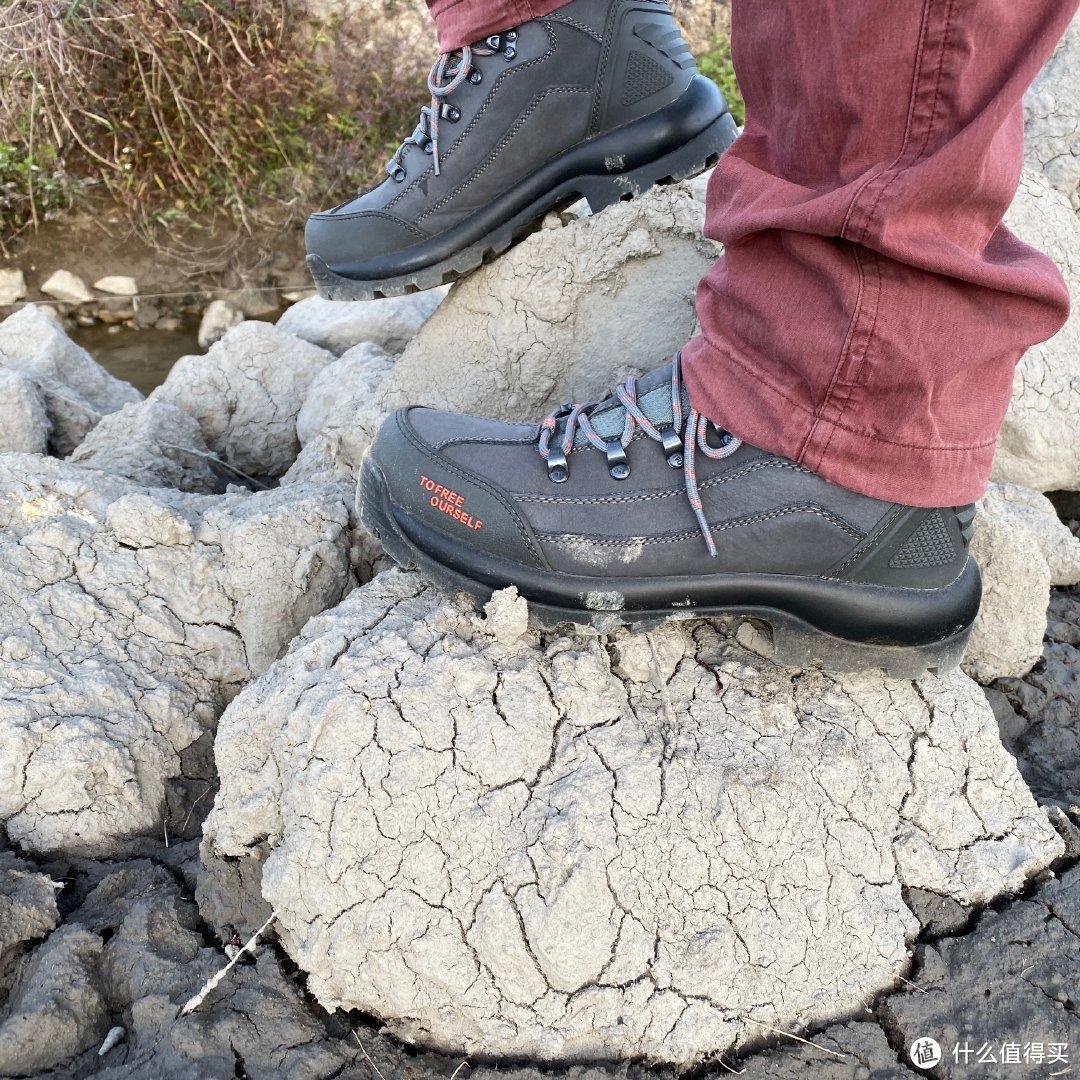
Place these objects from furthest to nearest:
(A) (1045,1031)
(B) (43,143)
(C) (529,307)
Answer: (B) (43,143)
(C) (529,307)
(A) (1045,1031)

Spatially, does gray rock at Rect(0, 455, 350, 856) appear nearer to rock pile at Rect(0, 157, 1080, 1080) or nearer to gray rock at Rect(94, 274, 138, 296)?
rock pile at Rect(0, 157, 1080, 1080)

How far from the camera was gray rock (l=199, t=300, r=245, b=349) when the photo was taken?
4652 mm

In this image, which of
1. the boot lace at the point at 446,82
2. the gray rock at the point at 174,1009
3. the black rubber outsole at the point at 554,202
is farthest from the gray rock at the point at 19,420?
the gray rock at the point at 174,1009

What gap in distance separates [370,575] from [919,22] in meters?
1.30

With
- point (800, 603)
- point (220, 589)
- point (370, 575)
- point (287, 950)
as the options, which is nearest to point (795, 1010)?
point (800, 603)

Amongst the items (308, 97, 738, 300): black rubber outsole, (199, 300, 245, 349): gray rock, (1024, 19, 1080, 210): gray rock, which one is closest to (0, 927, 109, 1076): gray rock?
(308, 97, 738, 300): black rubber outsole

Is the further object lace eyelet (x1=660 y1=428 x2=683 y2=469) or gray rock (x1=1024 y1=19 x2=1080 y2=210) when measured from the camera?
gray rock (x1=1024 y1=19 x2=1080 y2=210)

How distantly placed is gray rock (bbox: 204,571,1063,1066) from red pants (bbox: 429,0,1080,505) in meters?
0.41

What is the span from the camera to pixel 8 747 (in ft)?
5.00

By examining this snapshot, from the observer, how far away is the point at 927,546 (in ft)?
4.51

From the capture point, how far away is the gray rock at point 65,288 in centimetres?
486

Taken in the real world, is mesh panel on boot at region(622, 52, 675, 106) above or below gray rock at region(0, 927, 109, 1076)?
above

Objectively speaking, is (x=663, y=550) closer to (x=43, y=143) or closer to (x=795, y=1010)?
(x=795, y=1010)

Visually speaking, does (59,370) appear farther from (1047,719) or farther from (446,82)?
(1047,719)
